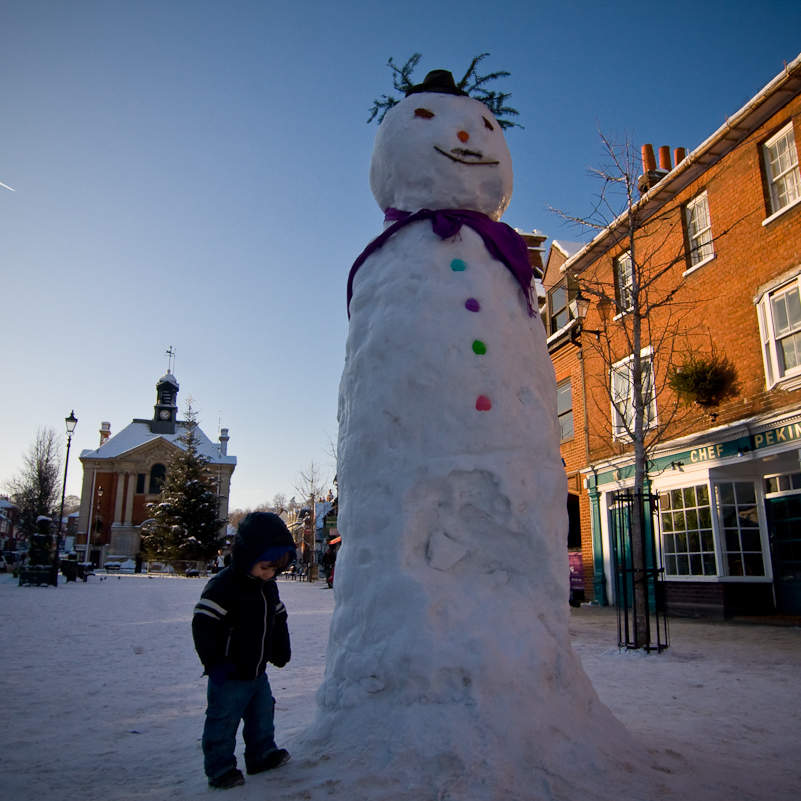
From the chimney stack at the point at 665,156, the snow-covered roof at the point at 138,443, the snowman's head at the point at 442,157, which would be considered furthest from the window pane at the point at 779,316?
the snow-covered roof at the point at 138,443

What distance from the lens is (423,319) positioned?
3658 millimetres

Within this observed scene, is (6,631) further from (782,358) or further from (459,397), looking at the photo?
(782,358)

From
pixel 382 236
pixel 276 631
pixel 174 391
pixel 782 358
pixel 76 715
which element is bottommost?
pixel 76 715

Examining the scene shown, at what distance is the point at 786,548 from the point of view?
10.9 metres

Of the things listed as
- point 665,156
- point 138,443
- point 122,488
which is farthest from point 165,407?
point 665,156

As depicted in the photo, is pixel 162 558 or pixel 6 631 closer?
pixel 6 631

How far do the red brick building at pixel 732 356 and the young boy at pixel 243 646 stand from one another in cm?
719

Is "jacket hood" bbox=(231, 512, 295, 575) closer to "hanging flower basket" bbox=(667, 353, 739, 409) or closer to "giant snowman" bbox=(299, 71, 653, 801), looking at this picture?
"giant snowman" bbox=(299, 71, 653, 801)

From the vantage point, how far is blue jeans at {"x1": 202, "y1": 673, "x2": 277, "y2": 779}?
295 cm

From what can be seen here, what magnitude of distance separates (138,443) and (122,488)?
15.1 feet

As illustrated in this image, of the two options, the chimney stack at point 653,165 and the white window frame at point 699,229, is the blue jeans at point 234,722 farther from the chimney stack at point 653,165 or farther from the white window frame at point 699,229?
the chimney stack at point 653,165

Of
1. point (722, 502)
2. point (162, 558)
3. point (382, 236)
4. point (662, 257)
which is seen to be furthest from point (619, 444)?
point (162, 558)

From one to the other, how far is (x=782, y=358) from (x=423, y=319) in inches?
357

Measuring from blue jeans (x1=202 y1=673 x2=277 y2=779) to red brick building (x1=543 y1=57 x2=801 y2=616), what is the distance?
734cm
